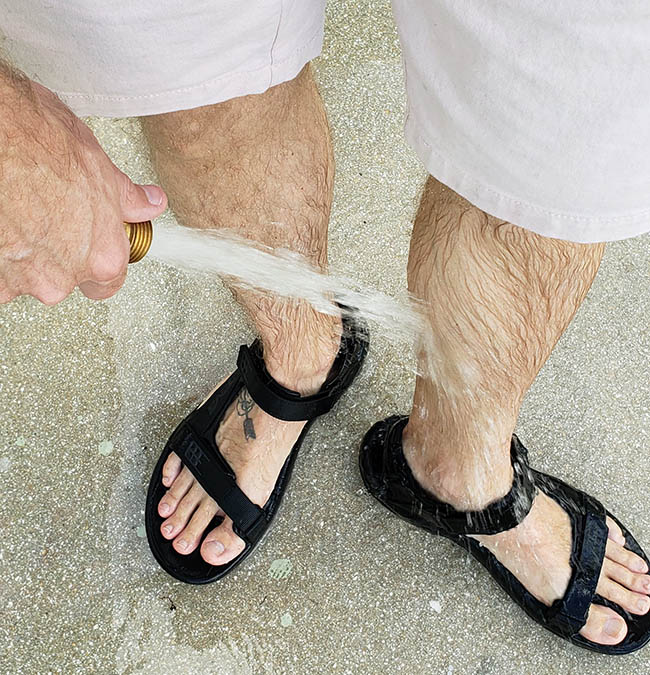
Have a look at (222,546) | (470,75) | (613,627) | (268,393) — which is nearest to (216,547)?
(222,546)

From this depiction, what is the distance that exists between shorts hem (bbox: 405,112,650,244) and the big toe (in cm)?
79

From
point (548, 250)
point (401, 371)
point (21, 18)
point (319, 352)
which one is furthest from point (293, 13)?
point (401, 371)

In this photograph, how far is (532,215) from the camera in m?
0.69

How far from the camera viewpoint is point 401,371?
1.45 metres

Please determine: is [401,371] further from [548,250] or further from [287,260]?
[548,250]

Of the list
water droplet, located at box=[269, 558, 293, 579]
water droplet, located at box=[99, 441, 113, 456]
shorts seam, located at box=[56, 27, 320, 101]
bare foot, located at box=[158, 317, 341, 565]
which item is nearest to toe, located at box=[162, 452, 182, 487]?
bare foot, located at box=[158, 317, 341, 565]

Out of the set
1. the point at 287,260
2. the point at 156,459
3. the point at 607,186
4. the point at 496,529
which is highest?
the point at 607,186

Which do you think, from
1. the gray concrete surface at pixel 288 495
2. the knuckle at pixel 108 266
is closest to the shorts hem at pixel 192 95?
the knuckle at pixel 108 266

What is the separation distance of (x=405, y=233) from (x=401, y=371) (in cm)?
35

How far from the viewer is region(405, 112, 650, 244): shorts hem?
679 mm

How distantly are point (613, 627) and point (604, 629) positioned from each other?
16 millimetres

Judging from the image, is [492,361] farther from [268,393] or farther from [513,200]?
[268,393]

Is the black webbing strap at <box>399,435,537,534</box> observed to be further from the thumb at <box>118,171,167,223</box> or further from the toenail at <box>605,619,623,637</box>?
the thumb at <box>118,171,167,223</box>

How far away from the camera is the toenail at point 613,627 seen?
117 centimetres
